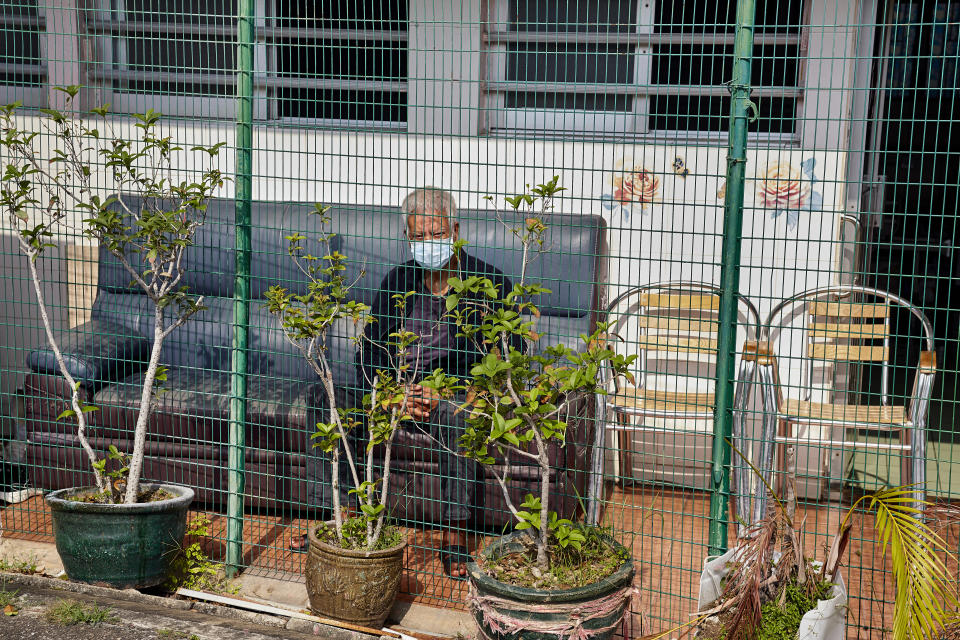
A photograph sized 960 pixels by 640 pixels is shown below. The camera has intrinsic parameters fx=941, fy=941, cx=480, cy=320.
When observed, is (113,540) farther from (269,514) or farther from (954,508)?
(954,508)

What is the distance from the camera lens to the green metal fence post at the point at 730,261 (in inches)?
100.0

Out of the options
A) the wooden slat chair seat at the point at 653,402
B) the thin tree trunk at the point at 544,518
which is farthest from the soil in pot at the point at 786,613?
the wooden slat chair seat at the point at 653,402

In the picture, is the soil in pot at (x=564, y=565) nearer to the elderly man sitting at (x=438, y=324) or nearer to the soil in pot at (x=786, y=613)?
the soil in pot at (x=786, y=613)

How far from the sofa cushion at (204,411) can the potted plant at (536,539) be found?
46.3 inches

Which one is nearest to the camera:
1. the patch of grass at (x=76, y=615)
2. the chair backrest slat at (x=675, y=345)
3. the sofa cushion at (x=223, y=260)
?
the chair backrest slat at (x=675, y=345)

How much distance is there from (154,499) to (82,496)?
234mm

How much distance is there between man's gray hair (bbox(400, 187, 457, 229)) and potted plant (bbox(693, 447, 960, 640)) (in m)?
1.39

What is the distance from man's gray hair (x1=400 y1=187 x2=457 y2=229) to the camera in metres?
3.09

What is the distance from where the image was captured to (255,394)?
3750 millimetres

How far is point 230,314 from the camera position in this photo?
4.23m

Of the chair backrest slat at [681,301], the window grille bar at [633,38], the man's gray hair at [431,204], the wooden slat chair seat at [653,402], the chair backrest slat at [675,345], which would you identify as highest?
the window grille bar at [633,38]

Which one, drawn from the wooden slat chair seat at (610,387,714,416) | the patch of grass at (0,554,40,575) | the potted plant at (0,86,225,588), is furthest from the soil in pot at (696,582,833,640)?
the patch of grass at (0,554,40,575)

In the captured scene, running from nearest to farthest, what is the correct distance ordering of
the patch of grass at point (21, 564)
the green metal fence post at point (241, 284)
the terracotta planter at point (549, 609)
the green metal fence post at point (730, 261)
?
the terracotta planter at point (549, 609)
the green metal fence post at point (730, 261)
the green metal fence post at point (241, 284)
the patch of grass at point (21, 564)

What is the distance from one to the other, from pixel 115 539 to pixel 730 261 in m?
2.10
